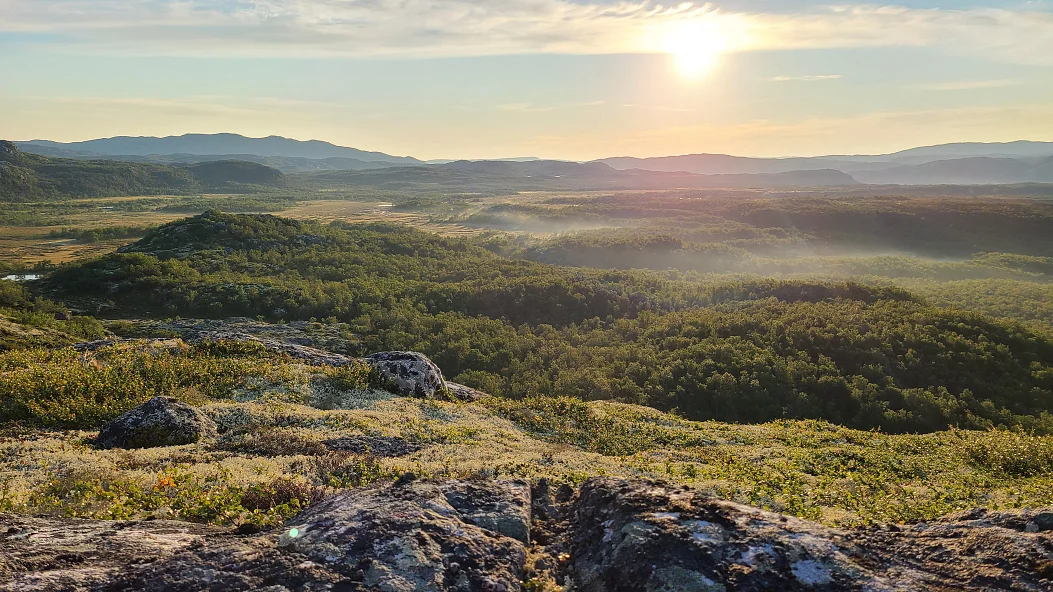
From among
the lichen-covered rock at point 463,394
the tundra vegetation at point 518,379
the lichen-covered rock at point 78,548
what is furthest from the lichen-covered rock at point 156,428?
the lichen-covered rock at point 463,394

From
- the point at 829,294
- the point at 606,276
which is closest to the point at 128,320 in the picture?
the point at 606,276

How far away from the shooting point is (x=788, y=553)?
5848 mm

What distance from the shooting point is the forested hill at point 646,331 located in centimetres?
2658

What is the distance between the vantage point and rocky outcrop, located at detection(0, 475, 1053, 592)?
539 cm

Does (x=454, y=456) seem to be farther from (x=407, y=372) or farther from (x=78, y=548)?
(x=407, y=372)

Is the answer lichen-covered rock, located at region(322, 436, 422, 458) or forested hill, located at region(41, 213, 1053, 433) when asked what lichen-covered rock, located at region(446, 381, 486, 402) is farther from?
lichen-covered rock, located at region(322, 436, 422, 458)

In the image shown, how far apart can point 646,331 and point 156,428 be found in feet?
96.5

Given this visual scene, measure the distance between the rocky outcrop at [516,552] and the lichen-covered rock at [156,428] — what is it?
23.1ft

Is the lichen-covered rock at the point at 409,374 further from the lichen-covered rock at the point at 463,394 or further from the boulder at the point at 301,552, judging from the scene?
the boulder at the point at 301,552

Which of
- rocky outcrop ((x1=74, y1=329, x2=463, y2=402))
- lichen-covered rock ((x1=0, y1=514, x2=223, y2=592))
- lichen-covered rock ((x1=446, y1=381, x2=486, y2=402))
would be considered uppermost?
lichen-covered rock ((x1=0, y1=514, x2=223, y2=592))

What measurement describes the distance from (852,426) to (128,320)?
46.5m

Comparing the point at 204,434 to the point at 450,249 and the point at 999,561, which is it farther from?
the point at 450,249

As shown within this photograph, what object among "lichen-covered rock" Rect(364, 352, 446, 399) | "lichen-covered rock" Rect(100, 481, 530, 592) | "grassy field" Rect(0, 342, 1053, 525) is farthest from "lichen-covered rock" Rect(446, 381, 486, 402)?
"lichen-covered rock" Rect(100, 481, 530, 592)

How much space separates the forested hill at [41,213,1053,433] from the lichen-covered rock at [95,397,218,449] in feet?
51.4
